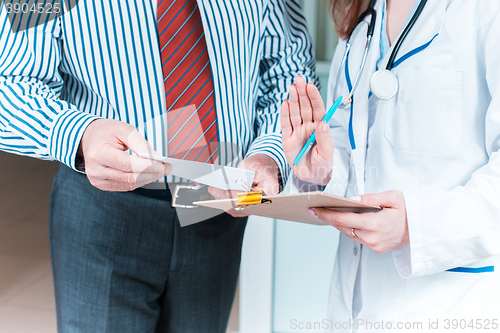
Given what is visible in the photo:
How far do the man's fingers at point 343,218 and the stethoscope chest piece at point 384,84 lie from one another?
0.79ft

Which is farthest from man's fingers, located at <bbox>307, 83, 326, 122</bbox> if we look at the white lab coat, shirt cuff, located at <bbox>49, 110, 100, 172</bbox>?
shirt cuff, located at <bbox>49, 110, 100, 172</bbox>

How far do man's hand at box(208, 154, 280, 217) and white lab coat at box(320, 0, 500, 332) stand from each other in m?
0.18

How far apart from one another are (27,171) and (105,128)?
173 cm

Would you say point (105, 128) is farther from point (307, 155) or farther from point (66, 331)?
point (66, 331)

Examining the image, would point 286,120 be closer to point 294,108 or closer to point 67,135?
point 294,108

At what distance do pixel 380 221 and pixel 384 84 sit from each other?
269 mm

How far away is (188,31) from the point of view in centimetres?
77

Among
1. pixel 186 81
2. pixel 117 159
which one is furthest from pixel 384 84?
pixel 117 159

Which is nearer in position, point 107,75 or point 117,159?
point 117,159

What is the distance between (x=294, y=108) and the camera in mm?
688

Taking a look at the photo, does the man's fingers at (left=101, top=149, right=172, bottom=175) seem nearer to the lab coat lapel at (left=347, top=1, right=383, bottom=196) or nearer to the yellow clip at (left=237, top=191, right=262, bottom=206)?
the yellow clip at (left=237, top=191, right=262, bottom=206)

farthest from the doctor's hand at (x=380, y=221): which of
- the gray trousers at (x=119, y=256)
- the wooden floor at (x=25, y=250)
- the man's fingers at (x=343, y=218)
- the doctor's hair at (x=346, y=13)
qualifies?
the wooden floor at (x=25, y=250)

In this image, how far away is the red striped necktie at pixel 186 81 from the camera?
29.4 inches

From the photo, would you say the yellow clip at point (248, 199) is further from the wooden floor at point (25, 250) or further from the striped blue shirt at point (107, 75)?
the wooden floor at point (25, 250)
